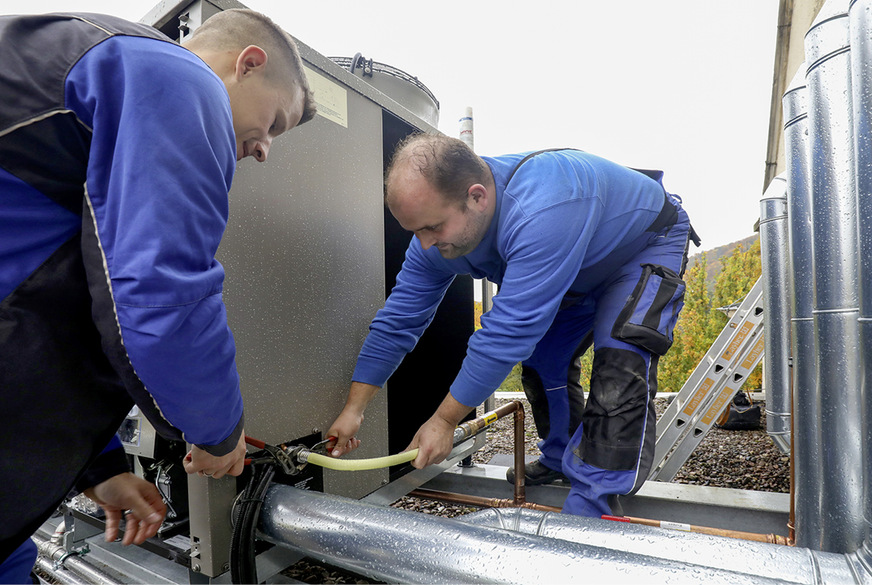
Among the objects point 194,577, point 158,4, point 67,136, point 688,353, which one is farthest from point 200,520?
point 688,353

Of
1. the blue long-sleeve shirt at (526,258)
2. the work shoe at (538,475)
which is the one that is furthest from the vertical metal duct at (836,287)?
the work shoe at (538,475)

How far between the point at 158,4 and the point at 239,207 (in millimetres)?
534

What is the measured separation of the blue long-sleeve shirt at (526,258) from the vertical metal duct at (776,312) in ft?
3.21

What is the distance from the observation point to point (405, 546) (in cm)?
89

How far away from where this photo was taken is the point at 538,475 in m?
2.03

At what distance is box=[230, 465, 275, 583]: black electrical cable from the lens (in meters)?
1.02

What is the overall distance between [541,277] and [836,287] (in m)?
0.70

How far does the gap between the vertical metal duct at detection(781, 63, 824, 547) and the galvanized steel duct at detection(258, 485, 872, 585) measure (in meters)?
0.55

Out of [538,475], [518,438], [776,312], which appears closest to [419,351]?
[518,438]

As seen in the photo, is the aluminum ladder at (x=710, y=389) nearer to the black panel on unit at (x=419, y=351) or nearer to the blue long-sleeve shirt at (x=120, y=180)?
the black panel on unit at (x=419, y=351)

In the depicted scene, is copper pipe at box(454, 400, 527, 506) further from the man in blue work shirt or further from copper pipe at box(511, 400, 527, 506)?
the man in blue work shirt

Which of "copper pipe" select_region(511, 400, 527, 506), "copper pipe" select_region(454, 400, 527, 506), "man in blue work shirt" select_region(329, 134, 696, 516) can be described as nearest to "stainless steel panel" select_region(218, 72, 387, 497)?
"man in blue work shirt" select_region(329, 134, 696, 516)

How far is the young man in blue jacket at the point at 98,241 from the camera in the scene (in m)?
0.60

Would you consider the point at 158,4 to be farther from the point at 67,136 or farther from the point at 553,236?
the point at 553,236
